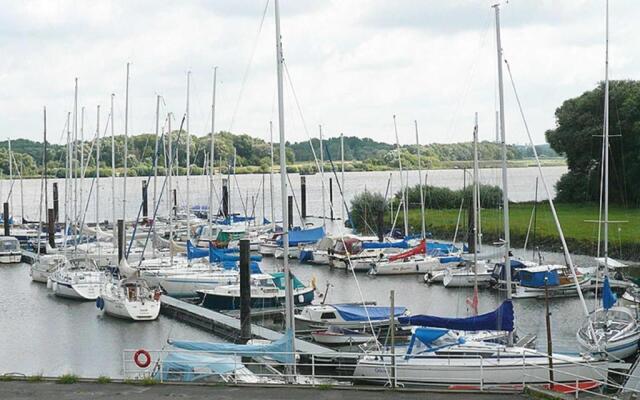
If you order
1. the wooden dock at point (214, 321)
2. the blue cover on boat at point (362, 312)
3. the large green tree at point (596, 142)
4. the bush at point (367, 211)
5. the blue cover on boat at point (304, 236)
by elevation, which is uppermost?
the large green tree at point (596, 142)

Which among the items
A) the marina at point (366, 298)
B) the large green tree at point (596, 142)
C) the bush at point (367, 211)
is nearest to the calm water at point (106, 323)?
the marina at point (366, 298)

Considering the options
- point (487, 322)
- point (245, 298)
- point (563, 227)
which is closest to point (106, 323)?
point (245, 298)

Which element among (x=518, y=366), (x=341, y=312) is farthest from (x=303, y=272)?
(x=518, y=366)

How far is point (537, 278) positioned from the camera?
5309 centimetres

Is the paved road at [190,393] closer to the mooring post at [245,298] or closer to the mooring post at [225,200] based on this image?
the mooring post at [245,298]

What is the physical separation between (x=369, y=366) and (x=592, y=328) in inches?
372

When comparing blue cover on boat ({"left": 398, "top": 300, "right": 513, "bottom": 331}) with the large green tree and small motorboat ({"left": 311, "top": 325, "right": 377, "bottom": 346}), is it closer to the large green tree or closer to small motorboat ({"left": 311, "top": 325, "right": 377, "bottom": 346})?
small motorboat ({"left": 311, "top": 325, "right": 377, "bottom": 346})

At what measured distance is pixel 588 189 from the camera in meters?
94.4

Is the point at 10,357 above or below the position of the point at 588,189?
below

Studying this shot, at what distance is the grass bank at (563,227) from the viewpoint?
65188mm

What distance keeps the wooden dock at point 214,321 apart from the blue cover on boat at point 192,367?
9.10 m

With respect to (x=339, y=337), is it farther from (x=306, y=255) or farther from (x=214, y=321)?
(x=306, y=255)

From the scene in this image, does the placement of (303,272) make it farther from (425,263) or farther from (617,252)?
(617,252)

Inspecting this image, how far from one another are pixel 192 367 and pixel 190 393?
3.50 meters
